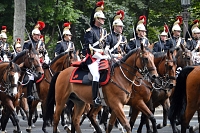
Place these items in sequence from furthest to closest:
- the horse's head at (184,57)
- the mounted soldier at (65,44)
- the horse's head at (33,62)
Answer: the mounted soldier at (65,44), the horse's head at (184,57), the horse's head at (33,62)

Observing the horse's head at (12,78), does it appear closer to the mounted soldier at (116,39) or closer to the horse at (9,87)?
the horse at (9,87)

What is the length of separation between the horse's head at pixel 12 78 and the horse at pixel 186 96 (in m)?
4.10

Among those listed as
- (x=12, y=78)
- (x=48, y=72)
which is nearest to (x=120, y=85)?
(x=12, y=78)

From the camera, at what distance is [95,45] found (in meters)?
14.5

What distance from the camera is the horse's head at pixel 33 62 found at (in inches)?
650

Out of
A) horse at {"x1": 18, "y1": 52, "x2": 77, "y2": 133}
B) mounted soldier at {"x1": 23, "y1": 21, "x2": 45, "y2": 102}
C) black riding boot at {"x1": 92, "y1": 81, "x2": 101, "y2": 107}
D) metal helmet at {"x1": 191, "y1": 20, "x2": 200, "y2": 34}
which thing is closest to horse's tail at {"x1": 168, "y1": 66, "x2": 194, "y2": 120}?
black riding boot at {"x1": 92, "y1": 81, "x2": 101, "y2": 107}

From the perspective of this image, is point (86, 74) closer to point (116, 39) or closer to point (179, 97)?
point (116, 39)

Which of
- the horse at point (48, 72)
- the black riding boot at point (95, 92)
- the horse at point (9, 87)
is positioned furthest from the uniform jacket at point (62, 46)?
the black riding boot at point (95, 92)

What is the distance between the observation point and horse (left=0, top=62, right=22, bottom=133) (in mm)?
16016

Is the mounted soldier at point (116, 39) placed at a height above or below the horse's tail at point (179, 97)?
above

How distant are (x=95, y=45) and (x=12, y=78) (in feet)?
9.36

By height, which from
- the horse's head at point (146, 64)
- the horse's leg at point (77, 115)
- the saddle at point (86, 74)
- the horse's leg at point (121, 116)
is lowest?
the horse's leg at point (77, 115)

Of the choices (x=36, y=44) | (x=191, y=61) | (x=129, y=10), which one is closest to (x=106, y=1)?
(x=129, y=10)

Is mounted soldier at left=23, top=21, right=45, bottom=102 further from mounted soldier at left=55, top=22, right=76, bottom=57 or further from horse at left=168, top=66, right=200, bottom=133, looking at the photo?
horse at left=168, top=66, right=200, bottom=133
